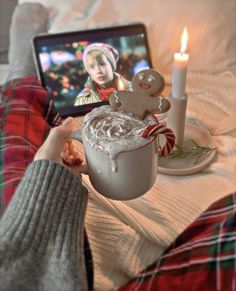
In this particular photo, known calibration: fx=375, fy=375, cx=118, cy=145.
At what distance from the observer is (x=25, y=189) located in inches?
17.8

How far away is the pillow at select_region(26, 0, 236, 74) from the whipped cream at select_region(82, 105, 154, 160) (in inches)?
18.9

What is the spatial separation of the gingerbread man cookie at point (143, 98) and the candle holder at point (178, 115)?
0.09m

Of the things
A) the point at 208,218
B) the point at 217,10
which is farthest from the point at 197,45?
the point at 208,218

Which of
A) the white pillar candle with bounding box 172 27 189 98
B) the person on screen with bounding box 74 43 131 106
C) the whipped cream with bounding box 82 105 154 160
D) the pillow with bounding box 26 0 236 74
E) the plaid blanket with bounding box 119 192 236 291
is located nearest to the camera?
the plaid blanket with bounding box 119 192 236 291

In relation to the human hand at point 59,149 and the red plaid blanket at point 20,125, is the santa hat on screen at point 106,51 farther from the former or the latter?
the human hand at point 59,149

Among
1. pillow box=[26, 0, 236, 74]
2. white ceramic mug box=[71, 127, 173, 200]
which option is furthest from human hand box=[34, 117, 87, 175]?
pillow box=[26, 0, 236, 74]

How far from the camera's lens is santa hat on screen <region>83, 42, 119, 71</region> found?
86 cm

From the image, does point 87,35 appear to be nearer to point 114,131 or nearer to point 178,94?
point 178,94

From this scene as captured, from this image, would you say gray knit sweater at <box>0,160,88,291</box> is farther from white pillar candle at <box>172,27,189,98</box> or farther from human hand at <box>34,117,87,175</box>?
white pillar candle at <box>172,27,189,98</box>

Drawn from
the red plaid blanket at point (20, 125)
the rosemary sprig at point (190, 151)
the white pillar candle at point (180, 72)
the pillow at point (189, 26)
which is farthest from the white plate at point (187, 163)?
the pillow at point (189, 26)

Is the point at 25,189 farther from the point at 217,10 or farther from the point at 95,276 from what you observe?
the point at 217,10

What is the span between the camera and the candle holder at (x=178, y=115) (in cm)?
63

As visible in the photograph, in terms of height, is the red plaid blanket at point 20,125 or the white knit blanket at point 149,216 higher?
the red plaid blanket at point 20,125

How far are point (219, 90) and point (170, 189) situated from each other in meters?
0.36
